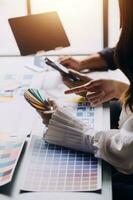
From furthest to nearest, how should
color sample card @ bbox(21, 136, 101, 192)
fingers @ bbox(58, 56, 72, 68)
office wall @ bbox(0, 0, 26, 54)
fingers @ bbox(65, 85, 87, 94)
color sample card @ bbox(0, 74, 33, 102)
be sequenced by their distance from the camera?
office wall @ bbox(0, 0, 26, 54) → fingers @ bbox(58, 56, 72, 68) → color sample card @ bbox(0, 74, 33, 102) → fingers @ bbox(65, 85, 87, 94) → color sample card @ bbox(21, 136, 101, 192)

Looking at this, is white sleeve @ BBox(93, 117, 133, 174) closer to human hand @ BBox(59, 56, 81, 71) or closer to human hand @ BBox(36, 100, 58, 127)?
human hand @ BBox(36, 100, 58, 127)

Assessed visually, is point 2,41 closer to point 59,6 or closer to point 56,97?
point 59,6

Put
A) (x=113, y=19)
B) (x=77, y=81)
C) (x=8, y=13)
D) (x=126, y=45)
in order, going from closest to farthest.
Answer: (x=126, y=45) → (x=77, y=81) → (x=113, y=19) → (x=8, y=13)

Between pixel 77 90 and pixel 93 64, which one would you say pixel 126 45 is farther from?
pixel 93 64

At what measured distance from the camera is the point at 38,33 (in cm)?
171

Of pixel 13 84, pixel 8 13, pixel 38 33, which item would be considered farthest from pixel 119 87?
pixel 8 13

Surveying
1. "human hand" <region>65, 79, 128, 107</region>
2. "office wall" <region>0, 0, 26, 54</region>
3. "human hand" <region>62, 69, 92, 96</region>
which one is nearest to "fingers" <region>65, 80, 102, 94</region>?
"human hand" <region>65, 79, 128, 107</region>

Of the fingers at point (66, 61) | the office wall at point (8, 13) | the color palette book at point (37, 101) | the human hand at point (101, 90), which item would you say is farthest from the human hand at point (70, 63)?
the office wall at point (8, 13)

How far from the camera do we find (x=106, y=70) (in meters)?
1.64

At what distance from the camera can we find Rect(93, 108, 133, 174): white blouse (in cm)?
98

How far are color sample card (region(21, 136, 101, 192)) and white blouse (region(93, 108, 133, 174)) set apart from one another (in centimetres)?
4

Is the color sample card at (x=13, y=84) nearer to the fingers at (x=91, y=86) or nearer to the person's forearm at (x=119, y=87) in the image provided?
the fingers at (x=91, y=86)

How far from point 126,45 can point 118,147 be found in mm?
268

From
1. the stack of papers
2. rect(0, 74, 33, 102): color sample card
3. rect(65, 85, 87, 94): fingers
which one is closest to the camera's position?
the stack of papers
